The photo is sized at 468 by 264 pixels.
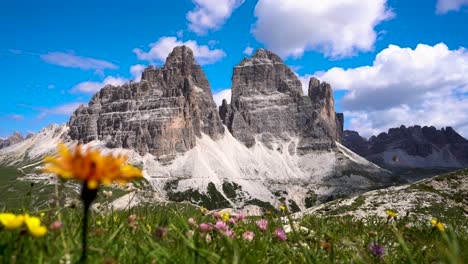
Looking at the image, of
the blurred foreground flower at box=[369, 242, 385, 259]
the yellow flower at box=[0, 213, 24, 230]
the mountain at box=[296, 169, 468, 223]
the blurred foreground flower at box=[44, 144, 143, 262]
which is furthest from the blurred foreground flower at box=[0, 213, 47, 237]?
the mountain at box=[296, 169, 468, 223]

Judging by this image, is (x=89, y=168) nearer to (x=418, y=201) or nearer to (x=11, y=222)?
(x=11, y=222)

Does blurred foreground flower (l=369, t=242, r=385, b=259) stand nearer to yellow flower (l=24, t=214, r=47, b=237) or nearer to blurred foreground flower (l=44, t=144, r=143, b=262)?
blurred foreground flower (l=44, t=144, r=143, b=262)

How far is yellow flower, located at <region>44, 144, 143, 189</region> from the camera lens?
2152 millimetres

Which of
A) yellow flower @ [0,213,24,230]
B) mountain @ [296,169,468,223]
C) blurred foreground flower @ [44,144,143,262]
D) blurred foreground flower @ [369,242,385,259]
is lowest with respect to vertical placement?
mountain @ [296,169,468,223]

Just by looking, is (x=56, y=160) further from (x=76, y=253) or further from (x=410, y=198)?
(x=410, y=198)

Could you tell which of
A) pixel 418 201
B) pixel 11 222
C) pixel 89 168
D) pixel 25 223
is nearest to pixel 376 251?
pixel 89 168

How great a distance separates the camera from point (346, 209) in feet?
106

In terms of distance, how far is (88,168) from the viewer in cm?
220

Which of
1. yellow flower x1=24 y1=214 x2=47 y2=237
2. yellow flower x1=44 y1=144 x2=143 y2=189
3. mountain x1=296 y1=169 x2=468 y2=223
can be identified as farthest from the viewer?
mountain x1=296 y1=169 x2=468 y2=223

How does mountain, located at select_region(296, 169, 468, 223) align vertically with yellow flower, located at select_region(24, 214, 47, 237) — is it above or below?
below

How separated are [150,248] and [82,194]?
157cm

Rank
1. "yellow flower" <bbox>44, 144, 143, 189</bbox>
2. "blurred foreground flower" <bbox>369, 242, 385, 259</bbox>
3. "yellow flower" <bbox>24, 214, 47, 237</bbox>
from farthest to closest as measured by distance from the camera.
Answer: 1. "blurred foreground flower" <bbox>369, 242, 385, 259</bbox>
2. "yellow flower" <bbox>24, 214, 47, 237</bbox>
3. "yellow flower" <bbox>44, 144, 143, 189</bbox>

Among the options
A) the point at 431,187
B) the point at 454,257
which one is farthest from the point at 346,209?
the point at 454,257

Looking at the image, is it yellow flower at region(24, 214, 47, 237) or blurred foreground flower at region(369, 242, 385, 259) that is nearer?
yellow flower at region(24, 214, 47, 237)
